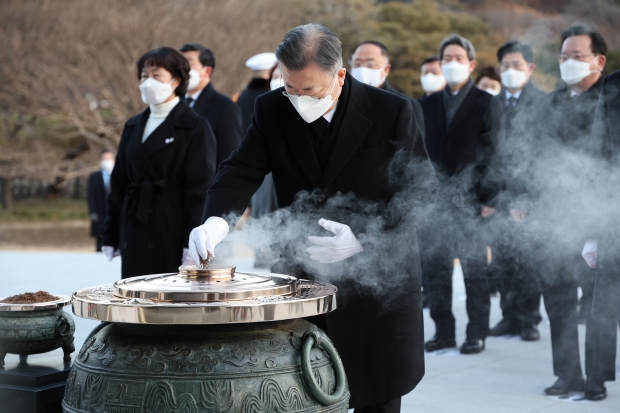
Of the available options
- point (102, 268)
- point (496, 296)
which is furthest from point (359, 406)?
point (102, 268)

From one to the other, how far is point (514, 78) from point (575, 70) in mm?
1698

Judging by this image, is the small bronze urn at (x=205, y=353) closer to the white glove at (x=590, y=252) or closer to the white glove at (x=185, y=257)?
the white glove at (x=185, y=257)

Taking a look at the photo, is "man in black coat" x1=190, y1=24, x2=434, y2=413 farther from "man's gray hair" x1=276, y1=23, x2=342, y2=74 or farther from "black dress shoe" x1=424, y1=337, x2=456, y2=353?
"black dress shoe" x1=424, y1=337, x2=456, y2=353

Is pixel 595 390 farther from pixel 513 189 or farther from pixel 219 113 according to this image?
pixel 219 113

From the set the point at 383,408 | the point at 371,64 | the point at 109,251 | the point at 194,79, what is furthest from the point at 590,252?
the point at 194,79

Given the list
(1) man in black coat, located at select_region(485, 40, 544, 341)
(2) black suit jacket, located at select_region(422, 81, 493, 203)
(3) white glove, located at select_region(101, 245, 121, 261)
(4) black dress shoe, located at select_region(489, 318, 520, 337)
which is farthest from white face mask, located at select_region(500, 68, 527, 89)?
(3) white glove, located at select_region(101, 245, 121, 261)

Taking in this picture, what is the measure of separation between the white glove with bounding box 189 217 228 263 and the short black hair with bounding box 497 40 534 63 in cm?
415

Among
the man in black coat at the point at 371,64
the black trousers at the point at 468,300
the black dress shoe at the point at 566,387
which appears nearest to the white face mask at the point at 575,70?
the man in black coat at the point at 371,64

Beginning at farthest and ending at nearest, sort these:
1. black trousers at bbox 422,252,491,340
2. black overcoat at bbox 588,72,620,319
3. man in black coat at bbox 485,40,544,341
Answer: black trousers at bbox 422,252,491,340, man in black coat at bbox 485,40,544,341, black overcoat at bbox 588,72,620,319

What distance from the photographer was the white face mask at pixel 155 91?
14.6 ft

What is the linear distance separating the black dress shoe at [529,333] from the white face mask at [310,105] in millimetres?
3604

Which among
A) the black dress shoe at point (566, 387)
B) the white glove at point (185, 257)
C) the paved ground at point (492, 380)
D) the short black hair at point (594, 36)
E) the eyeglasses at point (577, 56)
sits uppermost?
the short black hair at point (594, 36)

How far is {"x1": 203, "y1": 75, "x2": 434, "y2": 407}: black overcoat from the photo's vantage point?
2.87 m

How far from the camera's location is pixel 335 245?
2.77 metres
